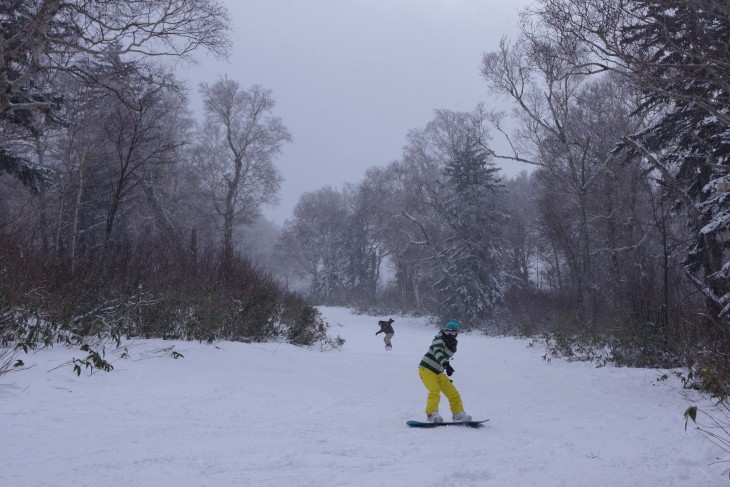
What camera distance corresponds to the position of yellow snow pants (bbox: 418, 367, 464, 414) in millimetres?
6473

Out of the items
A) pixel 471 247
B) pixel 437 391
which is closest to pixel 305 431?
pixel 437 391

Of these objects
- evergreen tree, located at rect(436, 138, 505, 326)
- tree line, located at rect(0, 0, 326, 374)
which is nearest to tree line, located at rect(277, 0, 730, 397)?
evergreen tree, located at rect(436, 138, 505, 326)

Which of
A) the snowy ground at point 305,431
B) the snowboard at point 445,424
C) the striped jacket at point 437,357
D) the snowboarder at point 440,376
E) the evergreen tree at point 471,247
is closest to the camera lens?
the snowy ground at point 305,431

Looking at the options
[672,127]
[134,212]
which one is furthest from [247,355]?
[134,212]

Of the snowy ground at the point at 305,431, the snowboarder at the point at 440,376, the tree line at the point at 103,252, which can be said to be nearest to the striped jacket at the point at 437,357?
the snowboarder at the point at 440,376

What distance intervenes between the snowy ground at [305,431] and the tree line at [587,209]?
4.30ft

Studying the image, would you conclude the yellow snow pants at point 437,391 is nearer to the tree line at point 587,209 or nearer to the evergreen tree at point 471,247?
the tree line at point 587,209

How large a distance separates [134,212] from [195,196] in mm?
4108

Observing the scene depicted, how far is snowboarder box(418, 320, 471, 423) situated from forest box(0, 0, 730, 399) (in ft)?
9.15

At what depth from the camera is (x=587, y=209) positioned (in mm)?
27031

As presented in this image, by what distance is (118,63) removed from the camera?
32.1ft

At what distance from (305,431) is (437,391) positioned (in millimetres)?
1943

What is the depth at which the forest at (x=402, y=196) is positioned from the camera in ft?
23.6

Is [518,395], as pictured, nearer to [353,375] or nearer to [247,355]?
[353,375]
